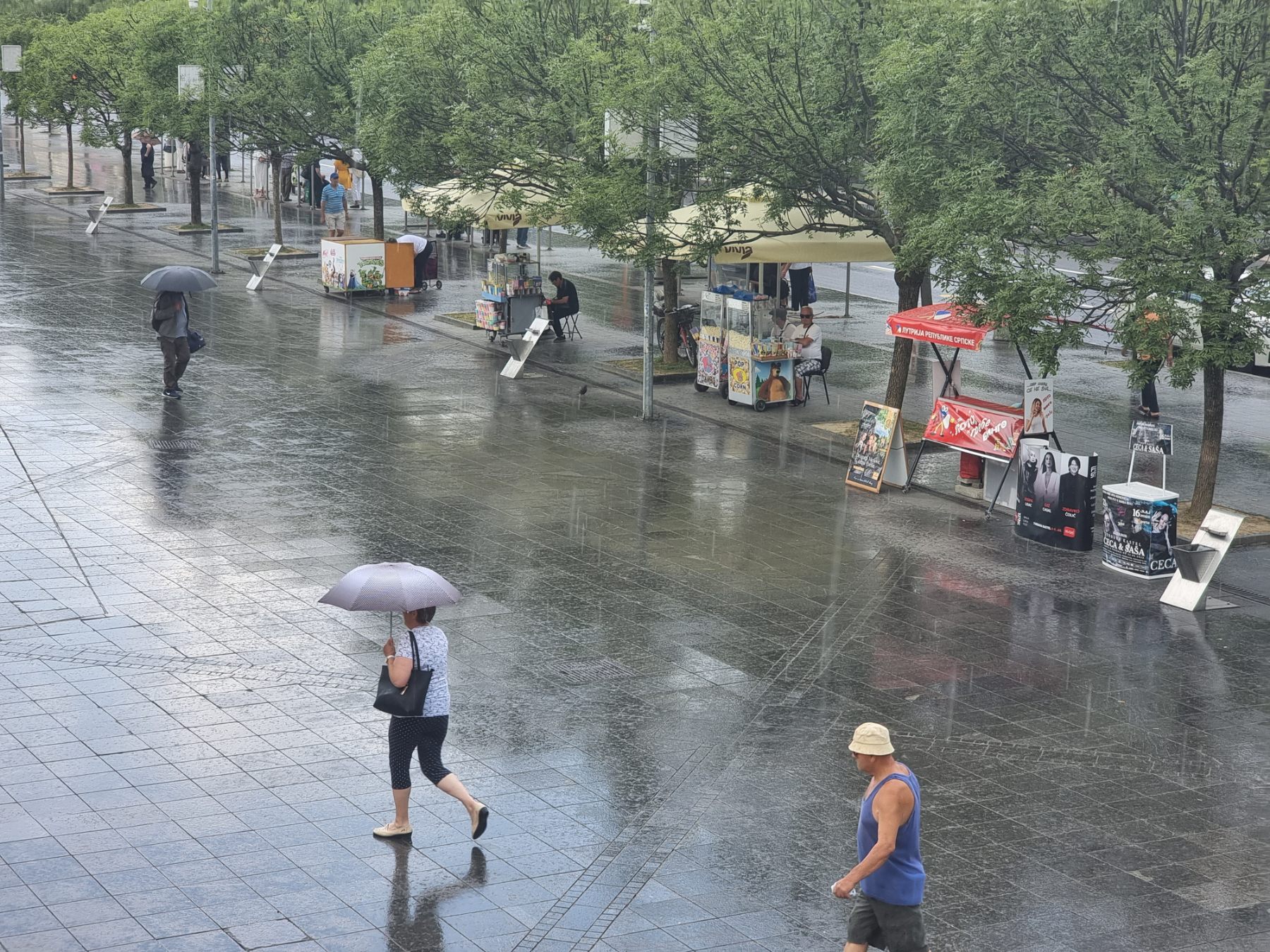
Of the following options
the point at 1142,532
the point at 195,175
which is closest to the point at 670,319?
the point at 1142,532

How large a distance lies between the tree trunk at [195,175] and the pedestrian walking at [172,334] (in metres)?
18.6

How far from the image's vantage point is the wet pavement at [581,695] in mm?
8828

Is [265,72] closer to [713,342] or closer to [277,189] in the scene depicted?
[277,189]

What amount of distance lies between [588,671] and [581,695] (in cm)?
54

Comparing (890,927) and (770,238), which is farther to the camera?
(770,238)

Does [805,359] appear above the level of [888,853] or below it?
above

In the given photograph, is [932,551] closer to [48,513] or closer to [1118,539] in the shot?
[1118,539]

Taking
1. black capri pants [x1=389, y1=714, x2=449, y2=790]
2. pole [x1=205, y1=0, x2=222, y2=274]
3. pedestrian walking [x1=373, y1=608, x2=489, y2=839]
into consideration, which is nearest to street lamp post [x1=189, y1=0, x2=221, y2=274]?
pole [x1=205, y1=0, x2=222, y2=274]

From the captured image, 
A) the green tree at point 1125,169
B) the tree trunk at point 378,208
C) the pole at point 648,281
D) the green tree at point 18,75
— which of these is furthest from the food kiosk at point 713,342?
the green tree at point 18,75

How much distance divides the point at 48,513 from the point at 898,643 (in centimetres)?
864

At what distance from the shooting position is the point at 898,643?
13523mm

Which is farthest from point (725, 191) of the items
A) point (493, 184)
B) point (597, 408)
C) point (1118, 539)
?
point (1118, 539)

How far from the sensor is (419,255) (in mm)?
33625

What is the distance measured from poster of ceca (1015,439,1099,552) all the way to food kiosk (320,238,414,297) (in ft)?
61.1
